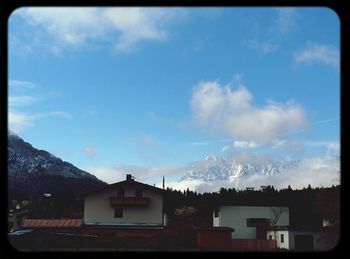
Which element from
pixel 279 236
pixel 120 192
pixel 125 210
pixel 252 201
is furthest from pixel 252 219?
pixel 120 192

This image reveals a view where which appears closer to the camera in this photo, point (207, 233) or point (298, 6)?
point (298, 6)

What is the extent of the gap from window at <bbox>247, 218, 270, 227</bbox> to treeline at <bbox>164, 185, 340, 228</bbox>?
121 centimetres

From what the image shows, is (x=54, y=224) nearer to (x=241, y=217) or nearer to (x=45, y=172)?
(x=241, y=217)

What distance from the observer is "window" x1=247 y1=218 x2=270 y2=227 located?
33.3 m

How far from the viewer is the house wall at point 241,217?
32.8m

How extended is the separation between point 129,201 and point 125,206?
38 cm

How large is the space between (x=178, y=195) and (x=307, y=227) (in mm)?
11149

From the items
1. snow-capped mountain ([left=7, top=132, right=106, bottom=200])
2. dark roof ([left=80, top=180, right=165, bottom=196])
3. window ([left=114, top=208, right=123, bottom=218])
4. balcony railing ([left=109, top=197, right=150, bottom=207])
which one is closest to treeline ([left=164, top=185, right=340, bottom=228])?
dark roof ([left=80, top=180, right=165, bottom=196])

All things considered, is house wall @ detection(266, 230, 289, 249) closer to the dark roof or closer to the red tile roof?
the dark roof
